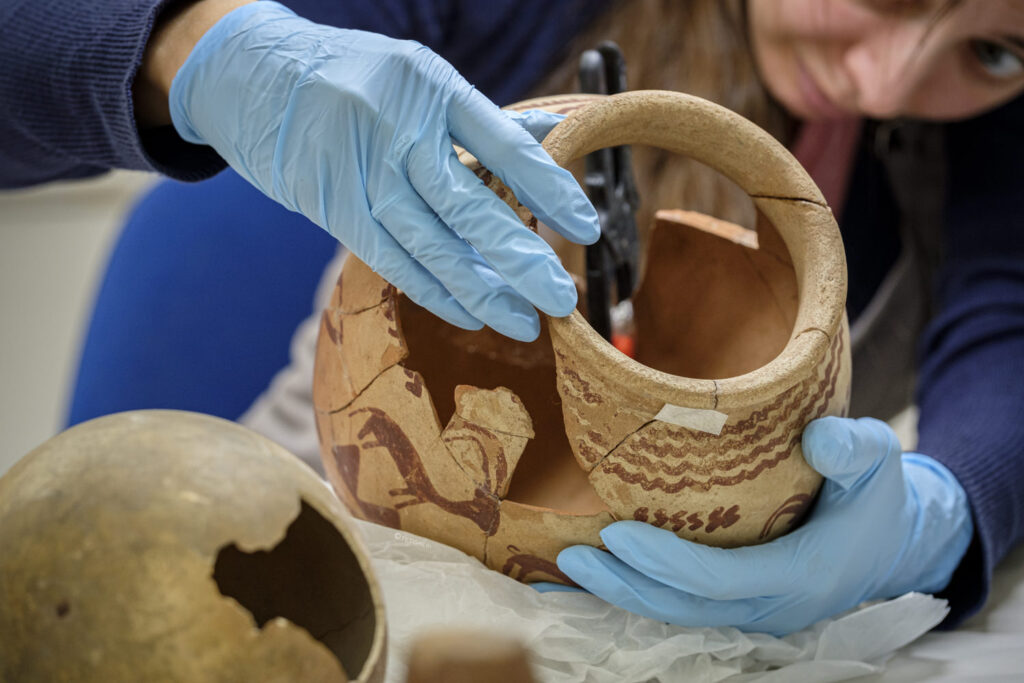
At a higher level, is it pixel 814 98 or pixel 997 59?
pixel 997 59

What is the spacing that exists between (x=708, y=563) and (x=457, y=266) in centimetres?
31

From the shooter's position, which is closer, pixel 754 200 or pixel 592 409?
pixel 592 409

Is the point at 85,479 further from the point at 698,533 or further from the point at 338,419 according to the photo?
the point at 698,533

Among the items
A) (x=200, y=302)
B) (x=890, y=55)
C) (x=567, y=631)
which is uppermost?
(x=890, y=55)

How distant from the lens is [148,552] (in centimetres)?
47

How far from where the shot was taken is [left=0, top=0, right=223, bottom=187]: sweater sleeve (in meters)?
0.89

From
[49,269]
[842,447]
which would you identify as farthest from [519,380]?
[49,269]

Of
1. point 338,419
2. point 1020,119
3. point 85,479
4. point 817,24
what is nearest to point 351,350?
point 338,419

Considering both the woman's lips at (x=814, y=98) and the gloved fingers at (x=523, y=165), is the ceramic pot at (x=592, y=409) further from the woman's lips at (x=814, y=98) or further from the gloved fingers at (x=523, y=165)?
the woman's lips at (x=814, y=98)

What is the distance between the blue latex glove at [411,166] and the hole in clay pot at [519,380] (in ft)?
0.35

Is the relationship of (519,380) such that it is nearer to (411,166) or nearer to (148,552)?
(411,166)

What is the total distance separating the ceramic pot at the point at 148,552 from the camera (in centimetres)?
46

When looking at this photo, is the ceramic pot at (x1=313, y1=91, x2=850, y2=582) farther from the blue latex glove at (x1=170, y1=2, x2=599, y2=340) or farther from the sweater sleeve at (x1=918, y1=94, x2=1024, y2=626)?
the sweater sleeve at (x1=918, y1=94, x2=1024, y2=626)

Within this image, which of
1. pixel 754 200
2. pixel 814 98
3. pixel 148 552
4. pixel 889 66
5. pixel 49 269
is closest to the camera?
pixel 148 552
